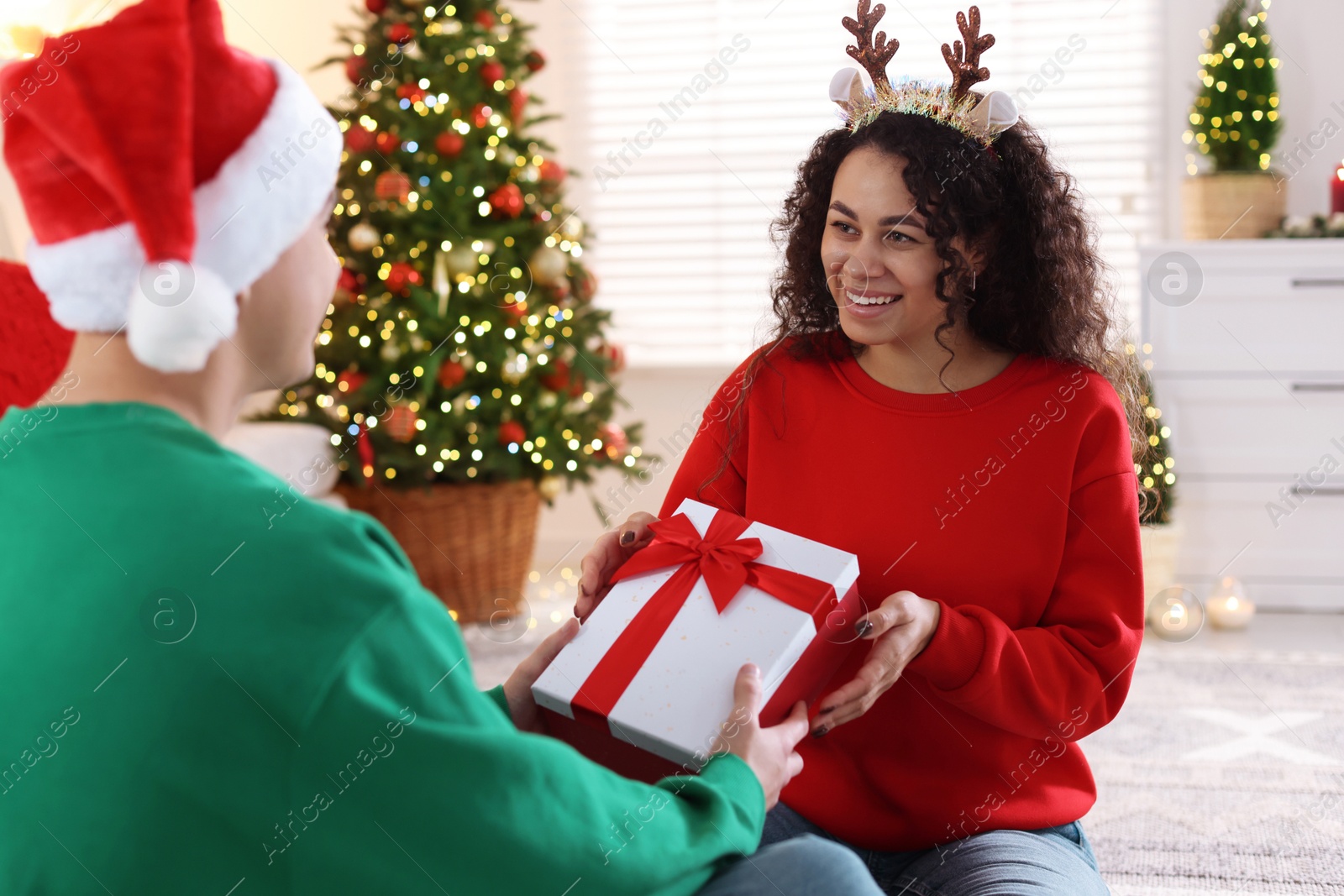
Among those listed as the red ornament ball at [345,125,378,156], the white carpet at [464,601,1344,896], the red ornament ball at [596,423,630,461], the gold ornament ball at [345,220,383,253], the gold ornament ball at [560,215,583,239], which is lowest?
the white carpet at [464,601,1344,896]

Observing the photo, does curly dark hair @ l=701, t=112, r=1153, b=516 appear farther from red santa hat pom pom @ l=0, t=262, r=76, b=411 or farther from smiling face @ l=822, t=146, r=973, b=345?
red santa hat pom pom @ l=0, t=262, r=76, b=411

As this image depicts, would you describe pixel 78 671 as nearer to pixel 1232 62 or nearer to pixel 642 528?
pixel 642 528

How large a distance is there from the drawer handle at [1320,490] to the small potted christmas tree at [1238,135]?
0.78m

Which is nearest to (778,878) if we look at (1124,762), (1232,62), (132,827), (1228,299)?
(132,827)

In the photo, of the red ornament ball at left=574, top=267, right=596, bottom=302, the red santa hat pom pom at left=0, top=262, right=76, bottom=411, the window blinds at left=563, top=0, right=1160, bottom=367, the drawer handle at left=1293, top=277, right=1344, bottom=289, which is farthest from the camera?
the window blinds at left=563, top=0, right=1160, bottom=367

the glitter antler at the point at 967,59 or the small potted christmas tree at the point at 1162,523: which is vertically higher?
the glitter antler at the point at 967,59

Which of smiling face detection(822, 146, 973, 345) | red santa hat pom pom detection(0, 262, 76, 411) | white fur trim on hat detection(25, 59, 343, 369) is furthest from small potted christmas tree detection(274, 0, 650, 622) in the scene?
white fur trim on hat detection(25, 59, 343, 369)

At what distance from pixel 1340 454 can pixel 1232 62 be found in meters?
1.24

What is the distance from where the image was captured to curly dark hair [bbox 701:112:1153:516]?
1354 millimetres

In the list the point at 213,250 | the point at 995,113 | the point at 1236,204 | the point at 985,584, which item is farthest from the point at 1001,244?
the point at 1236,204

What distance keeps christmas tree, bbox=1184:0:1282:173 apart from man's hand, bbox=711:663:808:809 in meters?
3.10

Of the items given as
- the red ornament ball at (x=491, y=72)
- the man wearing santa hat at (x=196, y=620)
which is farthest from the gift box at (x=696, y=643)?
the red ornament ball at (x=491, y=72)

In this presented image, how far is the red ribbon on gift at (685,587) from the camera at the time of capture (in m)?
1.11

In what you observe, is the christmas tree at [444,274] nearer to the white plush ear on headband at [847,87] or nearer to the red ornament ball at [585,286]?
the red ornament ball at [585,286]
